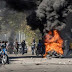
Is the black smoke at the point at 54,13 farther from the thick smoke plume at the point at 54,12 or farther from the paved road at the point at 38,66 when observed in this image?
the paved road at the point at 38,66

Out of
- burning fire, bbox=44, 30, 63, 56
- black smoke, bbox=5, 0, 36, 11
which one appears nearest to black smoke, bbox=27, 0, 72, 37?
burning fire, bbox=44, 30, 63, 56

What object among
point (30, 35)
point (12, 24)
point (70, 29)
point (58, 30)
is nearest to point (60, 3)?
point (58, 30)

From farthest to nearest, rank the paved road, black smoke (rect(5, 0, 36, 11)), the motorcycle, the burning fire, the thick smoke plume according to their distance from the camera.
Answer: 1. black smoke (rect(5, 0, 36, 11))
2. the thick smoke plume
3. the burning fire
4. the motorcycle
5. the paved road

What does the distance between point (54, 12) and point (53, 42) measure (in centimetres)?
279

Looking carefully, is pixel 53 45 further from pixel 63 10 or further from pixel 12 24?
pixel 12 24

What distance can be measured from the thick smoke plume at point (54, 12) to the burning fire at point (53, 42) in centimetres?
55

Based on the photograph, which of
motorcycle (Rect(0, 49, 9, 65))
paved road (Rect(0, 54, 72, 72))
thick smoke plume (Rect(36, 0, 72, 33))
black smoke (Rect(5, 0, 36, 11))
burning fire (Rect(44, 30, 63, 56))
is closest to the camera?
paved road (Rect(0, 54, 72, 72))

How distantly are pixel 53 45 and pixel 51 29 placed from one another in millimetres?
1814

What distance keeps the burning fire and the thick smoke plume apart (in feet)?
1.81

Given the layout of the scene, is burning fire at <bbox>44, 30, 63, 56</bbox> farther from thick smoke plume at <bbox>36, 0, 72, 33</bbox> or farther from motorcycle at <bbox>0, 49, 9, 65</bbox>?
motorcycle at <bbox>0, 49, 9, 65</bbox>

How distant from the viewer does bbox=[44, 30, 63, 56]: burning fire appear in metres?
23.9

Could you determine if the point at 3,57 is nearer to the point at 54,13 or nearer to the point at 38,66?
the point at 38,66

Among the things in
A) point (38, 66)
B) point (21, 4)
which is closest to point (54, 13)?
point (21, 4)

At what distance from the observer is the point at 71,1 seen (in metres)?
A: 25.4
